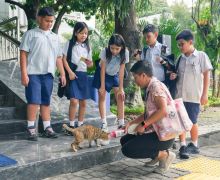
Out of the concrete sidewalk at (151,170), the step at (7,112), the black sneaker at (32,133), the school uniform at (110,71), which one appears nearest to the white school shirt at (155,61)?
the school uniform at (110,71)

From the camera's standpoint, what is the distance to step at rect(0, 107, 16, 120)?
5.25 meters

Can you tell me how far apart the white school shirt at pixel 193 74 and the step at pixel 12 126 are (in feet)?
7.74

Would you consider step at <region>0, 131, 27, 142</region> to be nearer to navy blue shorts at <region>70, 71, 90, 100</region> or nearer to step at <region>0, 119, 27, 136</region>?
step at <region>0, 119, 27, 136</region>

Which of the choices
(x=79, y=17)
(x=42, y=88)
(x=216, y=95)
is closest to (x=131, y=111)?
(x=42, y=88)

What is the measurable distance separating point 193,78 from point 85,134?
1684 millimetres

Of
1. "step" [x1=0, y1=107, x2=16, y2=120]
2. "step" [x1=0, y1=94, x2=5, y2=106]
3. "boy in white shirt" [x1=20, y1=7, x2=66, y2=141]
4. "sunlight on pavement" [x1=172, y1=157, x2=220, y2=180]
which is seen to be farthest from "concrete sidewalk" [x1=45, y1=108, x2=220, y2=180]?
"step" [x1=0, y1=94, x2=5, y2=106]

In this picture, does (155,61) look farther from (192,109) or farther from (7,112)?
(7,112)

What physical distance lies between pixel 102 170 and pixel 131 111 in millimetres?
3824

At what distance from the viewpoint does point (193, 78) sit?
190 inches

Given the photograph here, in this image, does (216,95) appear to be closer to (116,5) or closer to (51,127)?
(116,5)

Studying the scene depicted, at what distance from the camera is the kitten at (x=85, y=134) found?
4270 mm

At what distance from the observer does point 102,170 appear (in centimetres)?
421

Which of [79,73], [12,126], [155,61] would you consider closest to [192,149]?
[155,61]

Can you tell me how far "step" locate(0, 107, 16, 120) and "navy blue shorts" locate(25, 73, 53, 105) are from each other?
29.4 inches
